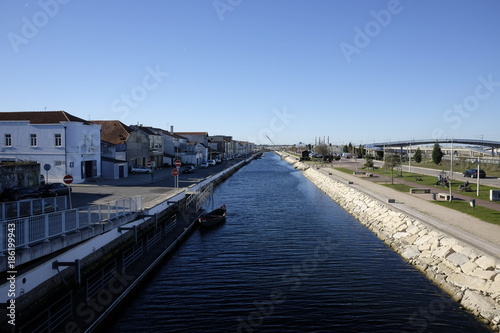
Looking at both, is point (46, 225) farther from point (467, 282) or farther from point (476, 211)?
point (476, 211)

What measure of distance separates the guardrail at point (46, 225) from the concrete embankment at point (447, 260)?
15.8 meters

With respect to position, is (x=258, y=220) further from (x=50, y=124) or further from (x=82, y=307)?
(x=50, y=124)

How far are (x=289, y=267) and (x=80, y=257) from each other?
957 centimetres

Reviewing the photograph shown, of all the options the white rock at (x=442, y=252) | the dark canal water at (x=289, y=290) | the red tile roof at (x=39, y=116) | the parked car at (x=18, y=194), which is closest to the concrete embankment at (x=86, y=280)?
the dark canal water at (x=289, y=290)

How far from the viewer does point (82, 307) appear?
1238 cm

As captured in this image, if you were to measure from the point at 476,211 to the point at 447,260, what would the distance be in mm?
9250

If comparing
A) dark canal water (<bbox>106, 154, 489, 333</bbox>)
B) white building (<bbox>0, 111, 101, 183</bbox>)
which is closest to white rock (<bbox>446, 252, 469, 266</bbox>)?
dark canal water (<bbox>106, 154, 489, 333</bbox>)

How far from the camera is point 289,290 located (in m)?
15.2

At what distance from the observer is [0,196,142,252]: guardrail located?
497 inches

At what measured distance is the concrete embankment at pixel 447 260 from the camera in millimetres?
13033

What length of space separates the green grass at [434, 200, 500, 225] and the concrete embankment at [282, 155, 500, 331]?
375cm

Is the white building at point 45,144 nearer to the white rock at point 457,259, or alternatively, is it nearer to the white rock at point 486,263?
the white rock at point 457,259

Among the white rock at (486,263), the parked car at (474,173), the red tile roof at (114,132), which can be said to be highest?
the red tile roof at (114,132)

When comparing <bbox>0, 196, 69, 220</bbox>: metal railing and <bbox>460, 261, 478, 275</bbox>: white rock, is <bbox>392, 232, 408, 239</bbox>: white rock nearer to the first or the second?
<bbox>460, 261, 478, 275</bbox>: white rock
